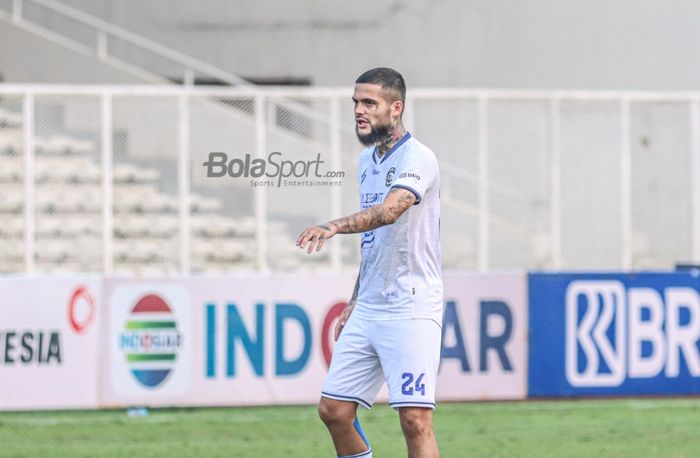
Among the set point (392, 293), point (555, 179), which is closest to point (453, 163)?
point (555, 179)

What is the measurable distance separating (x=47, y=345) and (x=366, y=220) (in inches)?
254

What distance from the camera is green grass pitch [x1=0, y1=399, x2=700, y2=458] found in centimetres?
1055

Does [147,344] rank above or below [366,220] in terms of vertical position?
below

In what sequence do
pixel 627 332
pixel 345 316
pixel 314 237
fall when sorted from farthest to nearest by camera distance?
pixel 627 332 → pixel 345 316 → pixel 314 237

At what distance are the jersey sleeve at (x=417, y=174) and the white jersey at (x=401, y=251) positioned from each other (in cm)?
1

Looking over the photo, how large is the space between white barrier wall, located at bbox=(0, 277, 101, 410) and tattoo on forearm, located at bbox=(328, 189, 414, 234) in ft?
20.7

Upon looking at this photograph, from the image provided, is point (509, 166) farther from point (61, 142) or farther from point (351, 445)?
point (351, 445)

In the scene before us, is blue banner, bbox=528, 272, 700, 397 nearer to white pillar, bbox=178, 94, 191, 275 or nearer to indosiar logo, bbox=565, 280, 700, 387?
indosiar logo, bbox=565, 280, 700, 387

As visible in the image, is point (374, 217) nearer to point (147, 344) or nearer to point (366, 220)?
point (366, 220)

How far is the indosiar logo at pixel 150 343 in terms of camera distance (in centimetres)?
1284

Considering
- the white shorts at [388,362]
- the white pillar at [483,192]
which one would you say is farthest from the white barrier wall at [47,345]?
the white shorts at [388,362]

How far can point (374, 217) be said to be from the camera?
22.6 feet

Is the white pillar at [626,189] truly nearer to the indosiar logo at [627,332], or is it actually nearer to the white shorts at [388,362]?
the indosiar logo at [627,332]

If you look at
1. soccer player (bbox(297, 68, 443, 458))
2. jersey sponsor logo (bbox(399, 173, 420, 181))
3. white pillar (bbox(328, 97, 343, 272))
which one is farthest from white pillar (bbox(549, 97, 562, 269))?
jersey sponsor logo (bbox(399, 173, 420, 181))
